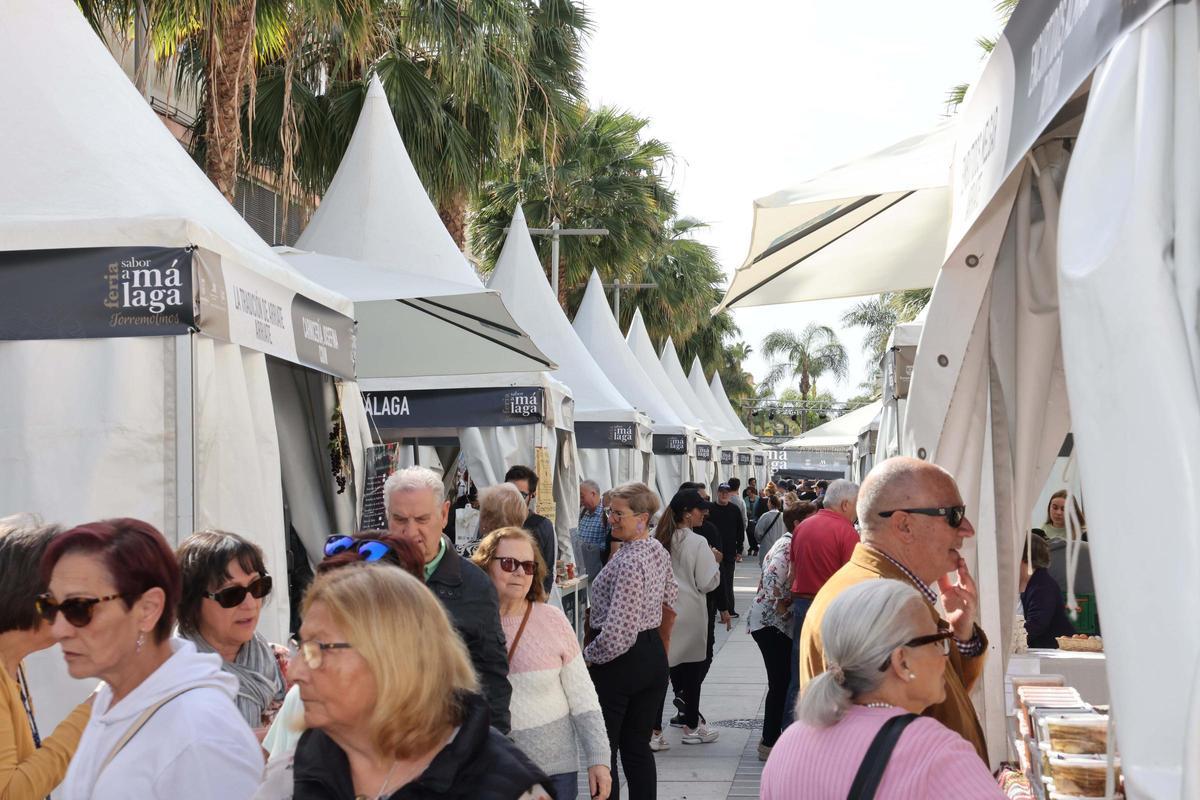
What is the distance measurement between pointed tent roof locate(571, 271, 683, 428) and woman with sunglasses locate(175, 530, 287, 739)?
2046 centimetres

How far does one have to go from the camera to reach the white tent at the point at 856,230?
4.16 metres

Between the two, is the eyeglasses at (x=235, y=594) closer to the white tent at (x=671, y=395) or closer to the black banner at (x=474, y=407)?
the black banner at (x=474, y=407)

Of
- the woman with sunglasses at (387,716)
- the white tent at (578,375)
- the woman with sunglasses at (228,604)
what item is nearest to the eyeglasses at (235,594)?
the woman with sunglasses at (228,604)

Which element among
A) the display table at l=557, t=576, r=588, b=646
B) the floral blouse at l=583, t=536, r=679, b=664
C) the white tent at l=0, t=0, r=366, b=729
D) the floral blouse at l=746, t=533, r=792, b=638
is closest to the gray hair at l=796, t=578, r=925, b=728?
the white tent at l=0, t=0, r=366, b=729

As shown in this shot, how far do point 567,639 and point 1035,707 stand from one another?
→ 209 cm

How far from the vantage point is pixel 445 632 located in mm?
2482

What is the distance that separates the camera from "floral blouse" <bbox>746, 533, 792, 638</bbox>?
9.02 metres

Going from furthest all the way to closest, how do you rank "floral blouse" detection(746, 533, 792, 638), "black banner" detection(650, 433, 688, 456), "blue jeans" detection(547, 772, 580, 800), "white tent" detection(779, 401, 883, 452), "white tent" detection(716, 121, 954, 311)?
"white tent" detection(779, 401, 883, 452)
"black banner" detection(650, 433, 688, 456)
"floral blouse" detection(746, 533, 792, 638)
"blue jeans" detection(547, 772, 580, 800)
"white tent" detection(716, 121, 954, 311)

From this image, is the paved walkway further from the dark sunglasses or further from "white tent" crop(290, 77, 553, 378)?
the dark sunglasses

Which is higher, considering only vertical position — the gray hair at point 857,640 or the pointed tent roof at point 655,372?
the pointed tent roof at point 655,372

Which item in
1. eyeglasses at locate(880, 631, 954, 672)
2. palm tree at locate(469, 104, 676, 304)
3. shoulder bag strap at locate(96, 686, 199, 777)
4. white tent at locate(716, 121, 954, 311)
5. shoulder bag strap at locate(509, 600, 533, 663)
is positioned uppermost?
palm tree at locate(469, 104, 676, 304)

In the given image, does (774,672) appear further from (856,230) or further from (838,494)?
(856,230)

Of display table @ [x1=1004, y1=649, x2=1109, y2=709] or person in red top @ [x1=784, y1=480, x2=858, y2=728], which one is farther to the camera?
person in red top @ [x1=784, y1=480, x2=858, y2=728]

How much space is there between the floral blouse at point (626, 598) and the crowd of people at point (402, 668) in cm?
157
